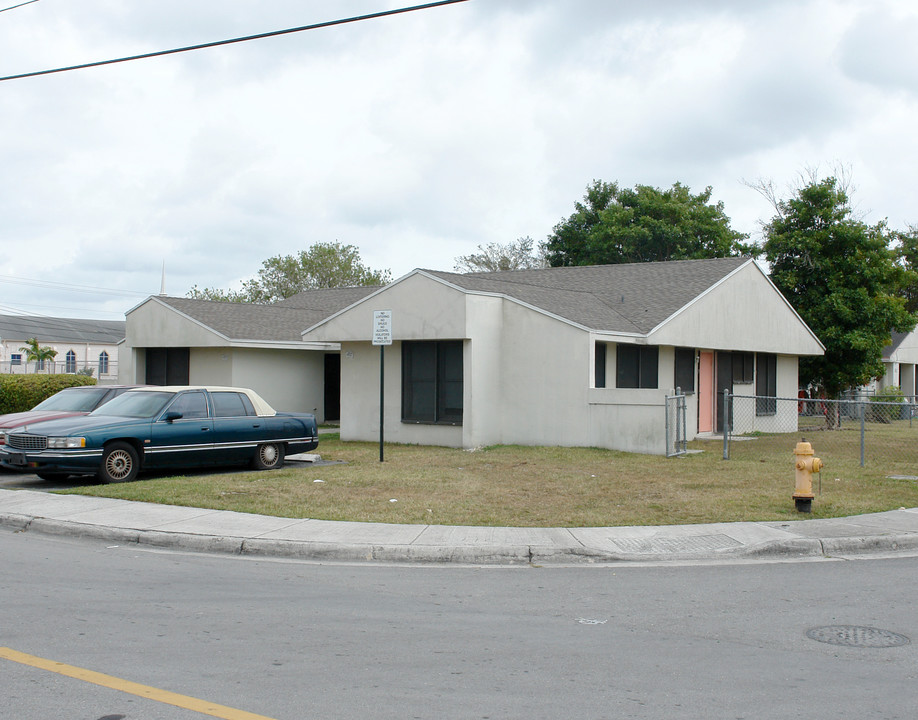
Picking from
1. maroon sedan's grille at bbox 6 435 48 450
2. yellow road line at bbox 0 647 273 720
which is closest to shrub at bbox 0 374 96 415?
maroon sedan's grille at bbox 6 435 48 450

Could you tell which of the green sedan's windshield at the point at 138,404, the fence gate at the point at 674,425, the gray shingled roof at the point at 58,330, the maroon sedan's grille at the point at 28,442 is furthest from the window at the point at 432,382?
the gray shingled roof at the point at 58,330

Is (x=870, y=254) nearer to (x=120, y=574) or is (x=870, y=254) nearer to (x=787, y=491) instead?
(x=787, y=491)

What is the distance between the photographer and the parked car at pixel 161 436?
1351cm

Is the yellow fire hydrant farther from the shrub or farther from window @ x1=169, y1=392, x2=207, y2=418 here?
the shrub

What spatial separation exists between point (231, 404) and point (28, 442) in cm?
337

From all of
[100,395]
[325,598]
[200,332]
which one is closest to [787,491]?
[325,598]

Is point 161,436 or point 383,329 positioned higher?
point 383,329

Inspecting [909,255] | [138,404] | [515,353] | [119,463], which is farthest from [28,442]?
[909,255]

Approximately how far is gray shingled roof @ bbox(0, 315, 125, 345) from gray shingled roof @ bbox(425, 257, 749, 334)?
54.4m

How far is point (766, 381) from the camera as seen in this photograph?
2708 cm

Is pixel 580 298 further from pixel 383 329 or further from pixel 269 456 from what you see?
pixel 269 456

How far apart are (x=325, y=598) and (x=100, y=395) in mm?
11378

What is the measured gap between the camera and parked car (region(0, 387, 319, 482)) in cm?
1351

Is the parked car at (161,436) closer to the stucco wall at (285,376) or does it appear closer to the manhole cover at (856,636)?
the stucco wall at (285,376)
